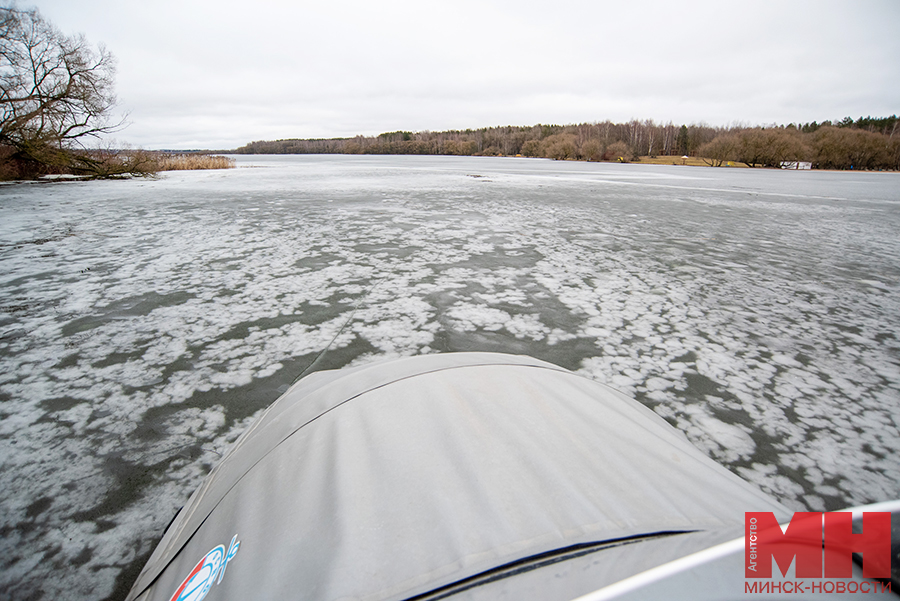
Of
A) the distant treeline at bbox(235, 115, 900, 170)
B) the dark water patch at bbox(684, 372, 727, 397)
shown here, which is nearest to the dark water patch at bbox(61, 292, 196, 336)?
the dark water patch at bbox(684, 372, 727, 397)

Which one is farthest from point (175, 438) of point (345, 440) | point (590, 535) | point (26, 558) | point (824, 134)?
point (824, 134)

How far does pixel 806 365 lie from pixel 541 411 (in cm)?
207

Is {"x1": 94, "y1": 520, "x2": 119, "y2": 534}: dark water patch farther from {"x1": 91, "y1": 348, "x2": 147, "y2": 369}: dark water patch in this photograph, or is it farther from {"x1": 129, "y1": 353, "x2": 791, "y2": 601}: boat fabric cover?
{"x1": 91, "y1": 348, "x2": 147, "y2": 369}: dark water patch

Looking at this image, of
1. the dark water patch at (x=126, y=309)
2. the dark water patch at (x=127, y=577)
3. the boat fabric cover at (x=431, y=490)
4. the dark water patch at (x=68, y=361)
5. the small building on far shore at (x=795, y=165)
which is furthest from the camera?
the small building on far shore at (x=795, y=165)

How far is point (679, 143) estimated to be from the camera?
6919 cm

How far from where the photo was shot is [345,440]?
2.87 ft

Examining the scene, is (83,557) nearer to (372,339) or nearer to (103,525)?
(103,525)

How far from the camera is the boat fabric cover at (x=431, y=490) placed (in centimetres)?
61

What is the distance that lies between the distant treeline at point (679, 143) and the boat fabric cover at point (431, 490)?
5730 centimetres

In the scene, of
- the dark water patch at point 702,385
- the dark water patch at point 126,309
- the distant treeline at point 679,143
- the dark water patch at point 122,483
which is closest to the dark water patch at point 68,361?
the dark water patch at point 126,309

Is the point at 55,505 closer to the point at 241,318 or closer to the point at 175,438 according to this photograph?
the point at 175,438

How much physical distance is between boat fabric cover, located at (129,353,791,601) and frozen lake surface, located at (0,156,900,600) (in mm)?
615

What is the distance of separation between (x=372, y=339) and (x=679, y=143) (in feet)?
269

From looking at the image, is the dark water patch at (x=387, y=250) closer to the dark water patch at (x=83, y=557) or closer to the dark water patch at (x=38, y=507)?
the dark water patch at (x=38, y=507)
